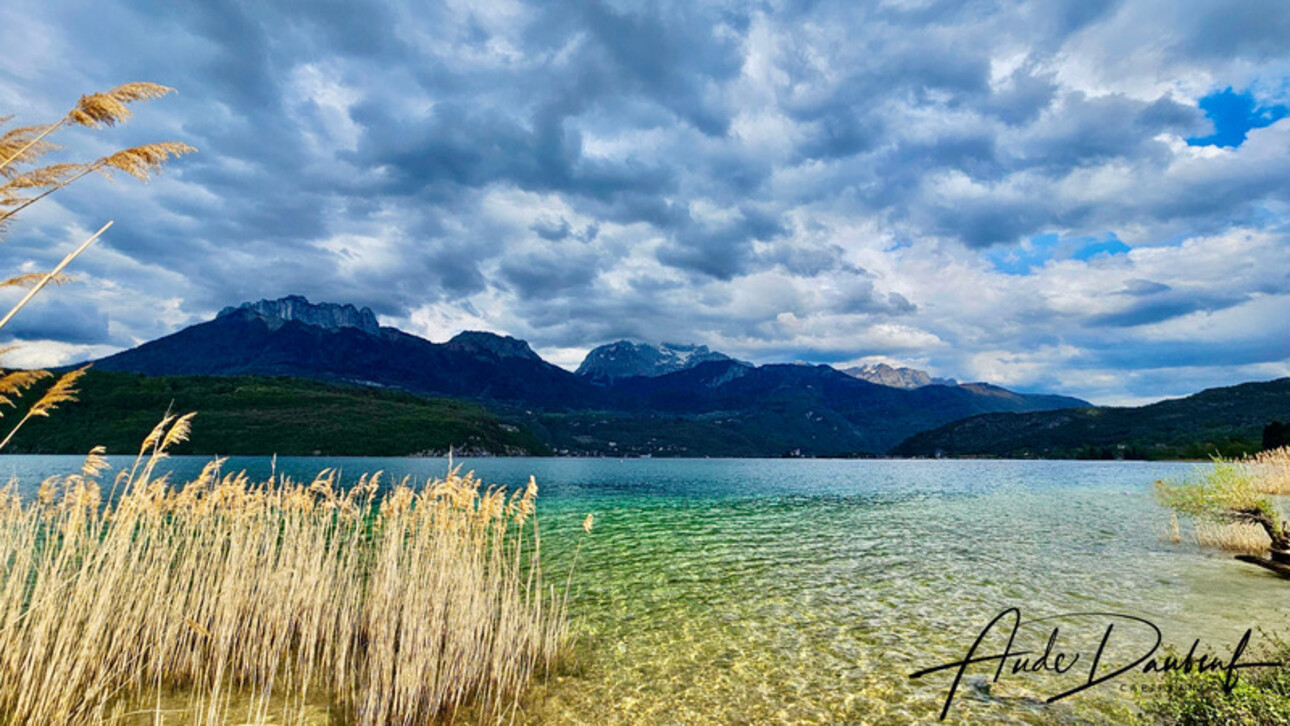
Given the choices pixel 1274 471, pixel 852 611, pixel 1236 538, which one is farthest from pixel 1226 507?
pixel 852 611

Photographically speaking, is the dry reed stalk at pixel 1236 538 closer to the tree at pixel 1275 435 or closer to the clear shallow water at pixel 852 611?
the clear shallow water at pixel 852 611

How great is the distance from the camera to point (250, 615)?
9.84 meters

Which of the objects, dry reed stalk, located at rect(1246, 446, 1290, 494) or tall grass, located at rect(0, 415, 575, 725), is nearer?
tall grass, located at rect(0, 415, 575, 725)

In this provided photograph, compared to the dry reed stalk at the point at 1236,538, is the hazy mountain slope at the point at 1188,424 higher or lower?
higher

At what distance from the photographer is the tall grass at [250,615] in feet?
25.0

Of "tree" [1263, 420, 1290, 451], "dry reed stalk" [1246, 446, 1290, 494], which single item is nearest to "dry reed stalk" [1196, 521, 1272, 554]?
"dry reed stalk" [1246, 446, 1290, 494]

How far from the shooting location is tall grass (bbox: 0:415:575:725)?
300 inches

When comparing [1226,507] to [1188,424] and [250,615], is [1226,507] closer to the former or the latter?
[250,615]

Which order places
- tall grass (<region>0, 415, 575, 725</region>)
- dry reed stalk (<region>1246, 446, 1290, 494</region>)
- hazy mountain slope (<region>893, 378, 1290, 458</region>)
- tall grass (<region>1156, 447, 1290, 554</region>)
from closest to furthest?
tall grass (<region>0, 415, 575, 725</region>) < tall grass (<region>1156, 447, 1290, 554</region>) < dry reed stalk (<region>1246, 446, 1290, 494</region>) < hazy mountain slope (<region>893, 378, 1290, 458</region>)

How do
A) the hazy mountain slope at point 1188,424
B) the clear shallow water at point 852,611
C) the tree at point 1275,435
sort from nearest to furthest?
the clear shallow water at point 852,611 → the tree at point 1275,435 → the hazy mountain slope at point 1188,424
